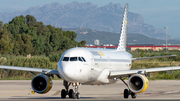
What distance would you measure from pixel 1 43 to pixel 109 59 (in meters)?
64.6

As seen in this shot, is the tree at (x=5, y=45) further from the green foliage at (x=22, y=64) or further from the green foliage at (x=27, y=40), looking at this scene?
the green foliage at (x=22, y=64)

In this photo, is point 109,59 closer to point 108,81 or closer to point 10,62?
point 108,81

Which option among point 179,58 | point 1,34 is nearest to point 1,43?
point 1,34

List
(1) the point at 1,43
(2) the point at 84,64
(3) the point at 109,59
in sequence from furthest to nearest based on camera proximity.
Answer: (1) the point at 1,43
(3) the point at 109,59
(2) the point at 84,64

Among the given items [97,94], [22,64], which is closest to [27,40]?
[22,64]

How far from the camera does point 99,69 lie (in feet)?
72.6

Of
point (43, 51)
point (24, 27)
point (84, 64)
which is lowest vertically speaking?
point (84, 64)

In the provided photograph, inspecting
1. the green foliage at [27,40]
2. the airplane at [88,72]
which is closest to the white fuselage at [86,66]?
the airplane at [88,72]

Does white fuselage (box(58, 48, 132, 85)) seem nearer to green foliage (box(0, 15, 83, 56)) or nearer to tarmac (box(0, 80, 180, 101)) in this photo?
tarmac (box(0, 80, 180, 101))

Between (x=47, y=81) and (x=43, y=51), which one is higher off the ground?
(x=43, y=51)

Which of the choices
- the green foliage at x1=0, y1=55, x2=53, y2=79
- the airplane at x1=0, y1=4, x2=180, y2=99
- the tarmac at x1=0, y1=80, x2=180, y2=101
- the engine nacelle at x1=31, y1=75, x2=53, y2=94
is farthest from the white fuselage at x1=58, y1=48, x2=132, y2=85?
the green foliage at x1=0, y1=55, x2=53, y2=79

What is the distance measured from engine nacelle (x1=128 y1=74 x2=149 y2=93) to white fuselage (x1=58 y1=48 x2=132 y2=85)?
2.09 m

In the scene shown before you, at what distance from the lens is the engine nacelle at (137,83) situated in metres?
20.8

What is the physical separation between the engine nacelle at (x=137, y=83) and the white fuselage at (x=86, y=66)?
209 centimetres
